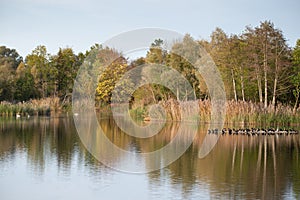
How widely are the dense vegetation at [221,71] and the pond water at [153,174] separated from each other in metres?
10.6

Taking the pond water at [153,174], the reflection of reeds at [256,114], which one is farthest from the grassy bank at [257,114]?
the pond water at [153,174]

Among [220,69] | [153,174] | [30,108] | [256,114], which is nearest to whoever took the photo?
[153,174]

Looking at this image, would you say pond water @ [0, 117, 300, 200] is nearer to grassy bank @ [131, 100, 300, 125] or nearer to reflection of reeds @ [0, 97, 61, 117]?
grassy bank @ [131, 100, 300, 125]

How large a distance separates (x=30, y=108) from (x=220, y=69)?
11.8 metres

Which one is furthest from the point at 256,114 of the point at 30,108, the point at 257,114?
the point at 30,108

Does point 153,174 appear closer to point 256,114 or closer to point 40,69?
point 256,114

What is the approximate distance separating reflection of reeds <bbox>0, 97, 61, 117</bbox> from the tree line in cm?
407

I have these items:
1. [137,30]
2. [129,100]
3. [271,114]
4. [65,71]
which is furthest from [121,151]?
[65,71]

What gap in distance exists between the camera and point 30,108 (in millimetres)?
29500

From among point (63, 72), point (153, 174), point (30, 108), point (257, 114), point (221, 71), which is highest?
point (63, 72)

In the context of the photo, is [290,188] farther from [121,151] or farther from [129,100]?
[129,100]

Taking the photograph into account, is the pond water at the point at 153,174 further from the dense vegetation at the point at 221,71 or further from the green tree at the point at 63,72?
the green tree at the point at 63,72

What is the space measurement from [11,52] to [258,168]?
1885 inches

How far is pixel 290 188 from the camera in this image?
8.00m
